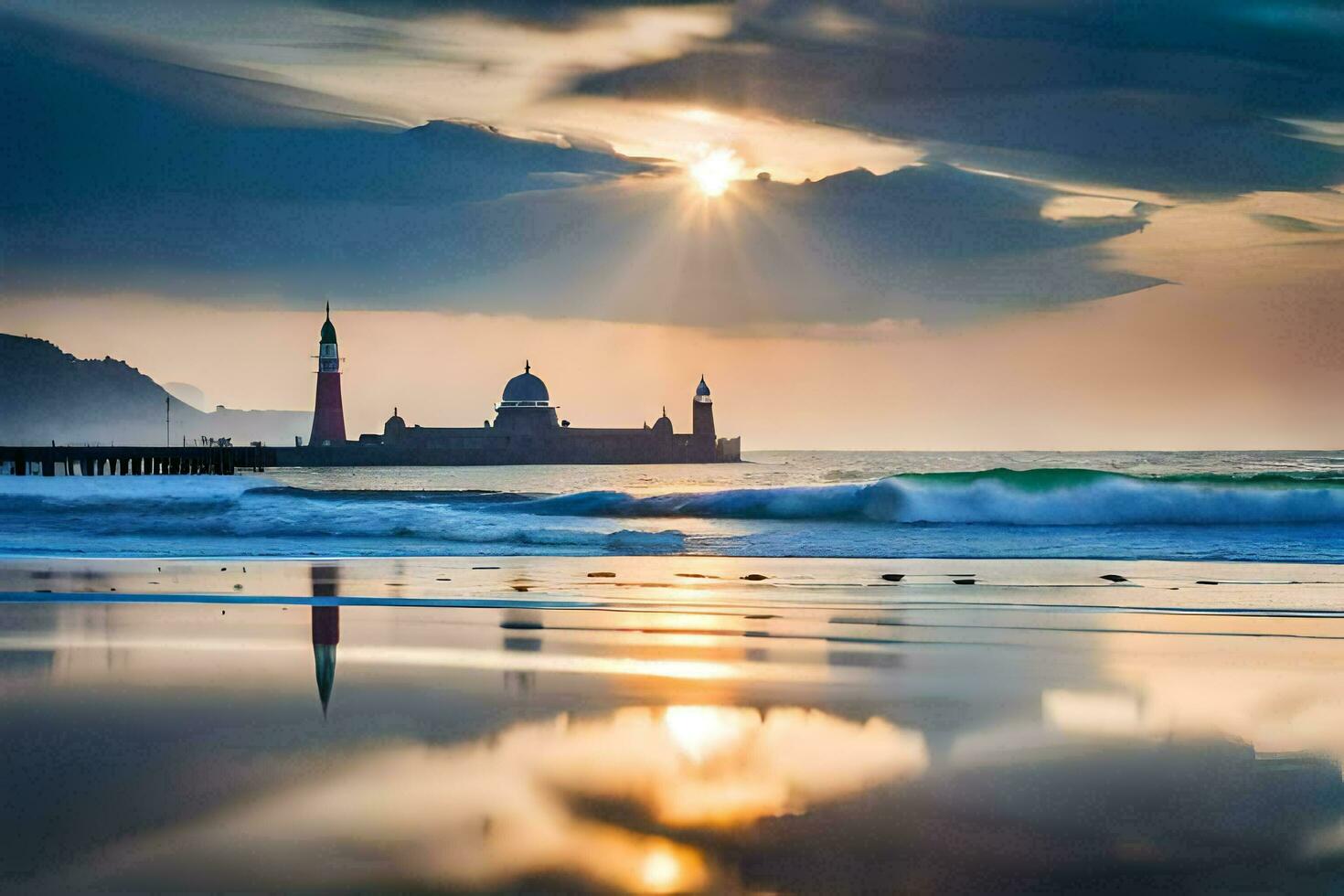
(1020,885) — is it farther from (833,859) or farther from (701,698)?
(701,698)

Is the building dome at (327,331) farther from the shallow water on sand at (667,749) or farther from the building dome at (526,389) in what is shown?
the shallow water on sand at (667,749)

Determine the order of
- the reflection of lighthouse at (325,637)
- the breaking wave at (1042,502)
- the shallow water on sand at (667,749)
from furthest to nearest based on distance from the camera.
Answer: the breaking wave at (1042,502) → the reflection of lighthouse at (325,637) → the shallow water on sand at (667,749)

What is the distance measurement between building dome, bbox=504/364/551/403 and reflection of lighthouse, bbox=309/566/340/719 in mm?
116248

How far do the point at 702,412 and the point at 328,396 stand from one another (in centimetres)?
4064

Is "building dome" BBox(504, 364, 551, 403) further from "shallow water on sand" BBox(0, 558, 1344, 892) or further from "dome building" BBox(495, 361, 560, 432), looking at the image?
"shallow water on sand" BBox(0, 558, 1344, 892)

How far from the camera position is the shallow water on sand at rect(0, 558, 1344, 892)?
12.1 feet

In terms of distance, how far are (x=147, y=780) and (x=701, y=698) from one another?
260cm

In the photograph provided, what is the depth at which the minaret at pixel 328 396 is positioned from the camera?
116 meters

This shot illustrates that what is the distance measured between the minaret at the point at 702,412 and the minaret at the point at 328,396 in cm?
3807

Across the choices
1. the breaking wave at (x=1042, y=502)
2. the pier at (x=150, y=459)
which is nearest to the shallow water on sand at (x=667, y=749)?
the breaking wave at (x=1042, y=502)

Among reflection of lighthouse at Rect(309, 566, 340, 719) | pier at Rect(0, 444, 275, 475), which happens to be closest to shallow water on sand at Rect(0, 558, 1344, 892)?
reflection of lighthouse at Rect(309, 566, 340, 719)

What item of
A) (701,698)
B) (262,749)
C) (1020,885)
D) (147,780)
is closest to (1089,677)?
(701,698)

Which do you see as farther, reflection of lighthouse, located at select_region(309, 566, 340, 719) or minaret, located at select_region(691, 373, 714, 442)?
minaret, located at select_region(691, 373, 714, 442)

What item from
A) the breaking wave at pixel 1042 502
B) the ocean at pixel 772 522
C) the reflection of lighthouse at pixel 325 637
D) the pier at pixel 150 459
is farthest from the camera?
the pier at pixel 150 459
